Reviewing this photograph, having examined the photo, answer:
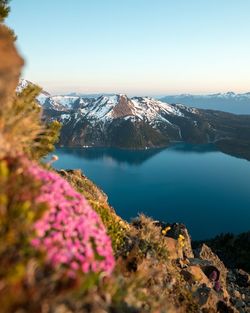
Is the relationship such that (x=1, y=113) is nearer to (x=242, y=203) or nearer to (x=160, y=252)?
(x=160, y=252)

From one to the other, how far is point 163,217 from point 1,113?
498 feet

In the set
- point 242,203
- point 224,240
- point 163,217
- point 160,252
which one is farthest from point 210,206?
point 160,252

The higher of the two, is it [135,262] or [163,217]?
[135,262]

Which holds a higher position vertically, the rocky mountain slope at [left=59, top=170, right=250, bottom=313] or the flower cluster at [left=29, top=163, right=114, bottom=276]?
the flower cluster at [left=29, top=163, right=114, bottom=276]

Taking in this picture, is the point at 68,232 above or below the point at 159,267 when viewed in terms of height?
above

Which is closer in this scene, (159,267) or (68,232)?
(68,232)

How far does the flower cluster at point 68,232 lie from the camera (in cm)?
748

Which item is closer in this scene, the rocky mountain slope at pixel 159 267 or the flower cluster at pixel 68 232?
the flower cluster at pixel 68 232

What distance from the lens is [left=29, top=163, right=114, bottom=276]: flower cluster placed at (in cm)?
748

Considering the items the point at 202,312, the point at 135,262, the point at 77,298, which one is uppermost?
the point at 77,298

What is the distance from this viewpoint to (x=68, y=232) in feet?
26.8

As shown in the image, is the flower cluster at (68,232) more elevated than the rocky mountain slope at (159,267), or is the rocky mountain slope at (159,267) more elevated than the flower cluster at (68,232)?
the flower cluster at (68,232)

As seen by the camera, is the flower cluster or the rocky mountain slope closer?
the flower cluster

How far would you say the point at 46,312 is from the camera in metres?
6.33
